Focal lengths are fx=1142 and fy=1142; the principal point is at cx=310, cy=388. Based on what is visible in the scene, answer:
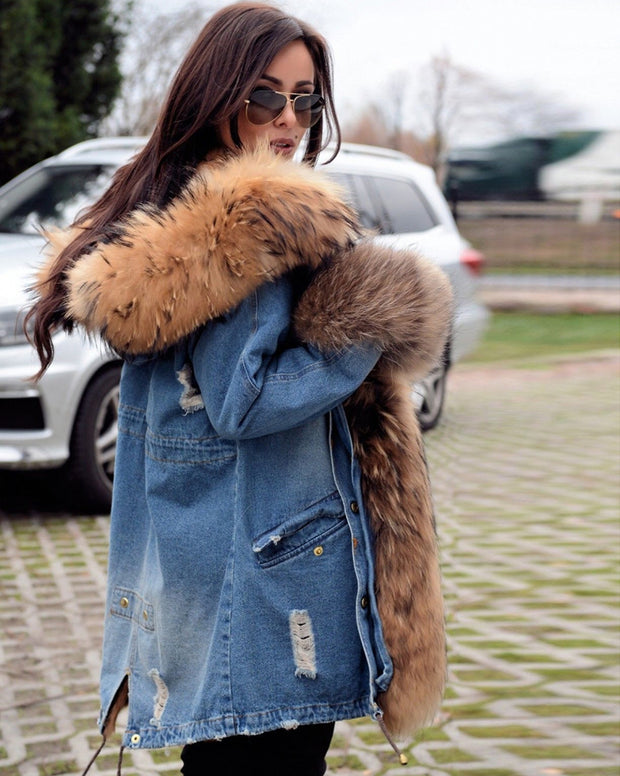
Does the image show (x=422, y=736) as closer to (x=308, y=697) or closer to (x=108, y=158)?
(x=308, y=697)

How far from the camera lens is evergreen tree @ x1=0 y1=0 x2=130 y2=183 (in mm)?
13602

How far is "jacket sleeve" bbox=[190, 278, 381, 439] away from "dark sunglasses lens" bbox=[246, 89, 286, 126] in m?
0.31

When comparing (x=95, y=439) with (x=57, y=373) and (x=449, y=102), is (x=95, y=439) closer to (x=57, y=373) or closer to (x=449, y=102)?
(x=57, y=373)

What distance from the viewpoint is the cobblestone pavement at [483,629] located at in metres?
3.41

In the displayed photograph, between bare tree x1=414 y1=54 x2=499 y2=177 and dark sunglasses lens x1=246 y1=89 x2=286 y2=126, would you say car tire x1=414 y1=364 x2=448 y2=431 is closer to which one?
dark sunglasses lens x1=246 y1=89 x2=286 y2=126

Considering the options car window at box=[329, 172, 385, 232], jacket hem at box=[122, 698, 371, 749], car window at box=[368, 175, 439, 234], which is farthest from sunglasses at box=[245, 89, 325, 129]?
car window at box=[368, 175, 439, 234]

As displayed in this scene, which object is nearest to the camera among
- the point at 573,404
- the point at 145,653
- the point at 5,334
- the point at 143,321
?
the point at 143,321

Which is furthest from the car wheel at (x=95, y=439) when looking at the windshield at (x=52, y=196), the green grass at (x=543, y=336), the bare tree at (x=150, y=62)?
the bare tree at (x=150, y=62)

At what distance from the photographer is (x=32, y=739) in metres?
3.49

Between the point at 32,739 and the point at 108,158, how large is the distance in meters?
4.26

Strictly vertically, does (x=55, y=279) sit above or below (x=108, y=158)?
above

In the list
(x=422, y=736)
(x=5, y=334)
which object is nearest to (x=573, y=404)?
(x=5, y=334)

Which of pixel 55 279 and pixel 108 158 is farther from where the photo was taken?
pixel 108 158

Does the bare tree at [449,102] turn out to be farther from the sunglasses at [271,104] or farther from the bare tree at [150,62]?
the sunglasses at [271,104]
